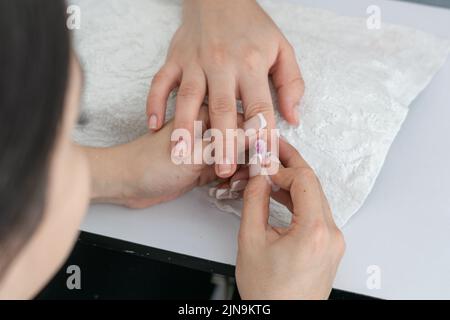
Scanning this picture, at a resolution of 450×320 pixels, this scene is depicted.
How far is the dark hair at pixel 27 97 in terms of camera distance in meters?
0.28

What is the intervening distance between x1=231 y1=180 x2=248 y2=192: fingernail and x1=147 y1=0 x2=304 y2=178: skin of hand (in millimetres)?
23

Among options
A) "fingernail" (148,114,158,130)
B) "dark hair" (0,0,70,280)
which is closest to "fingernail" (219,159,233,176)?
"fingernail" (148,114,158,130)

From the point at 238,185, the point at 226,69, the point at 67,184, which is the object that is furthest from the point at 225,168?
the point at 67,184

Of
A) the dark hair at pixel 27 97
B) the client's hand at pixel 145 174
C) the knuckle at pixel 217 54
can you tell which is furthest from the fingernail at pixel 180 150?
the dark hair at pixel 27 97

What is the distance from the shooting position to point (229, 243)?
0.65 metres

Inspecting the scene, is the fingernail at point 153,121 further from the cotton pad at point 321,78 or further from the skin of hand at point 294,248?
the skin of hand at point 294,248

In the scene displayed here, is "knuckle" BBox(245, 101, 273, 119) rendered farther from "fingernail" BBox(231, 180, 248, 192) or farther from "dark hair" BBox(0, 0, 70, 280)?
"dark hair" BBox(0, 0, 70, 280)

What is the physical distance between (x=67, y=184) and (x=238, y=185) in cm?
31

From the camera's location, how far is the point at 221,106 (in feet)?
2.21

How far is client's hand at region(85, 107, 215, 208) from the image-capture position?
2.19ft

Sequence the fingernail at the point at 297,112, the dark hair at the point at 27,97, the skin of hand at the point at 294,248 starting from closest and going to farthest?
the dark hair at the point at 27,97
the skin of hand at the point at 294,248
the fingernail at the point at 297,112

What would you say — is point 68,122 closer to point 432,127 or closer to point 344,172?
point 344,172

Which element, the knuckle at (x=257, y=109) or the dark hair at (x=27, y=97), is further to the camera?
the knuckle at (x=257, y=109)
